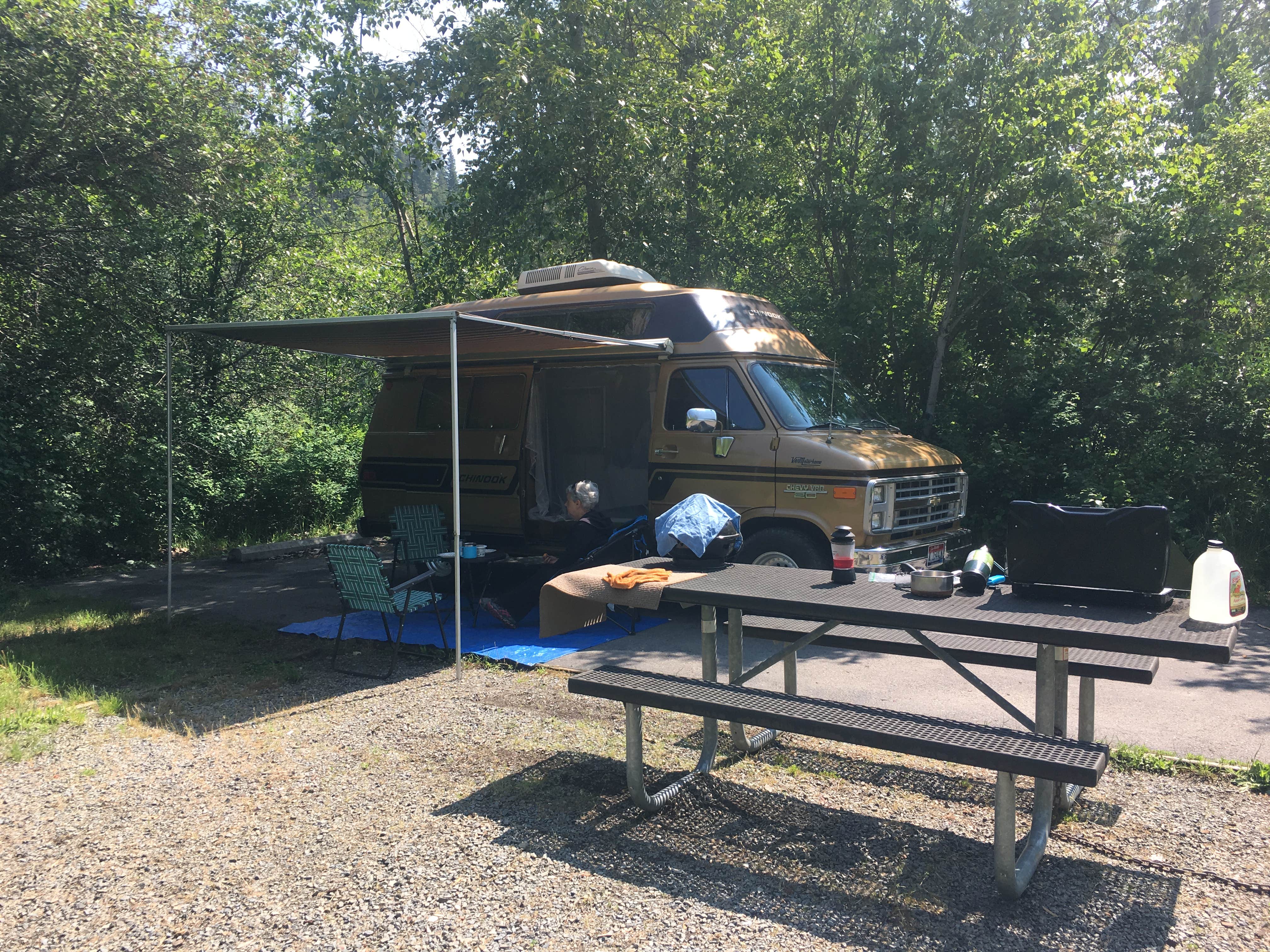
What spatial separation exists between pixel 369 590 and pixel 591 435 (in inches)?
183

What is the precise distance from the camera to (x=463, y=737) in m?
5.13

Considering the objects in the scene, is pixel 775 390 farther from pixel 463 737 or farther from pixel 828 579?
pixel 463 737

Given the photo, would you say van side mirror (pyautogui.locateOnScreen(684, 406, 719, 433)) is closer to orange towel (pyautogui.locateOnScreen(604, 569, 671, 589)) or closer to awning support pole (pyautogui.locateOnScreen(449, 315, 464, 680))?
awning support pole (pyautogui.locateOnScreen(449, 315, 464, 680))

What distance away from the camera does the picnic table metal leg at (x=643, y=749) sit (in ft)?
13.4

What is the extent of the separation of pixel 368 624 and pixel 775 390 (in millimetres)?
4062

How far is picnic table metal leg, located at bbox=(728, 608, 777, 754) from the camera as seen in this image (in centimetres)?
461

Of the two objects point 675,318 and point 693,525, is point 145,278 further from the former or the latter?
point 693,525

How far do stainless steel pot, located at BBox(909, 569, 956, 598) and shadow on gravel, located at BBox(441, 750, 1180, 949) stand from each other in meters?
0.98

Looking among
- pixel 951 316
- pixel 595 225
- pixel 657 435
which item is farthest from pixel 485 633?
pixel 595 225

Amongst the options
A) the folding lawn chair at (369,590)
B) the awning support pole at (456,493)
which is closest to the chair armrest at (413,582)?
the folding lawn chair at (369,590)

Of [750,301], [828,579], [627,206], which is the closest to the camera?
[828,579]

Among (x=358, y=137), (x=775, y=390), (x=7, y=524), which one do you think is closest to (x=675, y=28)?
(x=358, y=137)

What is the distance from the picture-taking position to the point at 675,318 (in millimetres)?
8453

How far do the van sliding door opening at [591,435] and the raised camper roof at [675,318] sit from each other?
2.04ft
